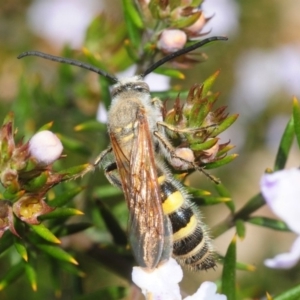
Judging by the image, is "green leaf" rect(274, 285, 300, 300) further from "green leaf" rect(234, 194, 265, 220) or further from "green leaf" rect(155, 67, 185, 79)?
"green leaf" rect(155, 67, 185, 79)

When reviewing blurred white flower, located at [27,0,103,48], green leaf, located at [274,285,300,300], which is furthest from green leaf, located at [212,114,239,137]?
blurred white flower, located at [27,0,103,48]

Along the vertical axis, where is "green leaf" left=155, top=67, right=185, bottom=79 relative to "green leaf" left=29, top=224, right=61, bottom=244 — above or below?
above

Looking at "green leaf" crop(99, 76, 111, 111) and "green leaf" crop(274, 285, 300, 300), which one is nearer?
"green leaf" crop(274, 285, 300, 300)

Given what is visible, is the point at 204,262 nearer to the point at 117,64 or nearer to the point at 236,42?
the point at 117,64

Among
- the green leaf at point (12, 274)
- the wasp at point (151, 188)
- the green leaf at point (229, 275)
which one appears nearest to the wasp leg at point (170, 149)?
the wasp at point (151, 188)

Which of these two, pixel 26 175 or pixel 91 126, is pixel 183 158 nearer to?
pixel 26 175

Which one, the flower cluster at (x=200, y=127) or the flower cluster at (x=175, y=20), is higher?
the flower cluster at (x=175, y=20)

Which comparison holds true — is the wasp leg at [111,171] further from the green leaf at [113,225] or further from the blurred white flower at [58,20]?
the blurred white flower at [58,20]

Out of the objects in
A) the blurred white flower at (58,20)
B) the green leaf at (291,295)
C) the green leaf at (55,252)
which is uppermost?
the green leaf at (291,295)
